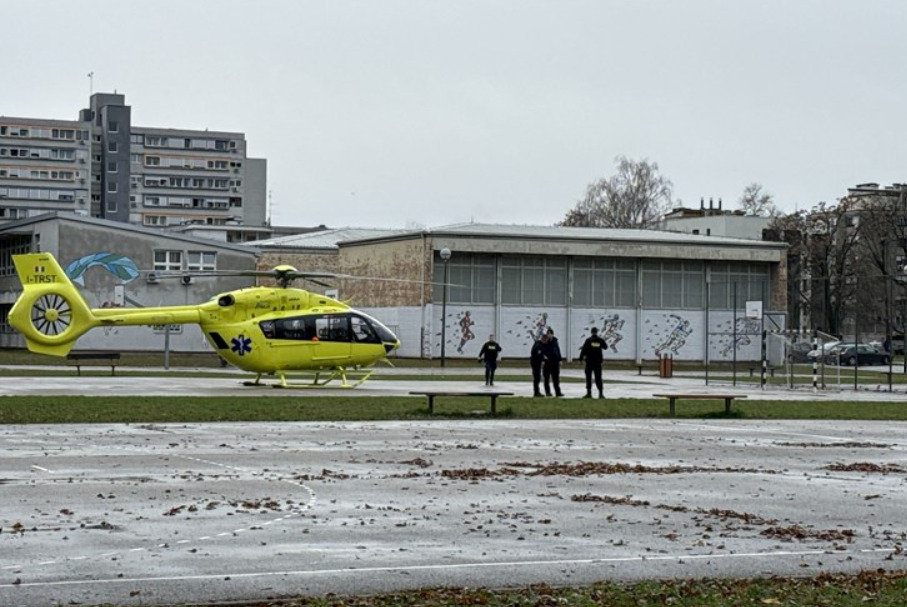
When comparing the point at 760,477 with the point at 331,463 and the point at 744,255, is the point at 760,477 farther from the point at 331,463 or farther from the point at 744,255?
the point at 744,255

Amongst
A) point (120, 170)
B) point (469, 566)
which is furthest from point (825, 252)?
point (469, 566)

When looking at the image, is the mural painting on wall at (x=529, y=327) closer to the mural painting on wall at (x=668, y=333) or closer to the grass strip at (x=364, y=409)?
the mural painting on wall at (x=668, y=333)

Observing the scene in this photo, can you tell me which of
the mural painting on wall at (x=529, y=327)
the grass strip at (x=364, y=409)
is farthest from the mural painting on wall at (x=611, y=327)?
the grass strip at (x=364, y=409)

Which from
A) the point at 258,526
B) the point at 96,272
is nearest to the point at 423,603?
the point at 258,526

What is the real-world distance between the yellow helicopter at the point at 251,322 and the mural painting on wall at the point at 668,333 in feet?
141

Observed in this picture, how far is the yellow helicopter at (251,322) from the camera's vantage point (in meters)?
41.7

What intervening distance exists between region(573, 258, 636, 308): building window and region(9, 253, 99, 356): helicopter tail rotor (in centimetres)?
4454

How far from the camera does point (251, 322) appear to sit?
42281 mm

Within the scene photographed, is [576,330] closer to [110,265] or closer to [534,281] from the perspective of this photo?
[534,281]

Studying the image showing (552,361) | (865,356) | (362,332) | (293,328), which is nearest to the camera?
(552,361)

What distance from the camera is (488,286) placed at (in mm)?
82062

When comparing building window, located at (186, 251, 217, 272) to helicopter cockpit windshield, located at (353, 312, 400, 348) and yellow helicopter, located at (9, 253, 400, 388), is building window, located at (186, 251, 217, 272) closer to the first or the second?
yellow helicopter, located at (9, 253, 400, 388)

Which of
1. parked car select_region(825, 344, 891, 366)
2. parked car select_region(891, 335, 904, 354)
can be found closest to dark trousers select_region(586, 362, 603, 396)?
parked car select_region(825, 344, 891, 366)

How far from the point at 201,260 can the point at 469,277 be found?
14.8 metres
